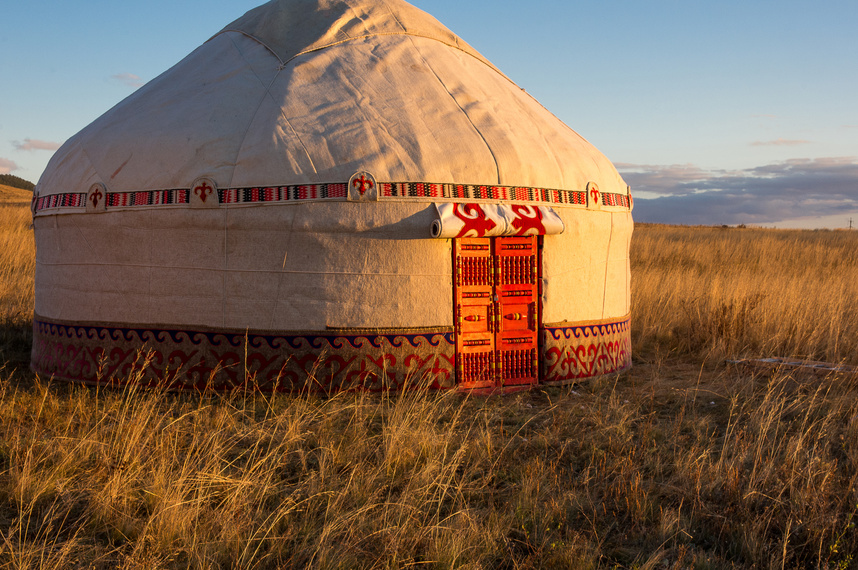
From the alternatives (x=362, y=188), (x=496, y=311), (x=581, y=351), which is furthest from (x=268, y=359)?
(x=581, y=351)

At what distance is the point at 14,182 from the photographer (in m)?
33.8

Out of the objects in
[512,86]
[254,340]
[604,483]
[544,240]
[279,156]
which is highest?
[512,86]

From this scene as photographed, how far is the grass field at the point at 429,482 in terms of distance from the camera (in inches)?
104

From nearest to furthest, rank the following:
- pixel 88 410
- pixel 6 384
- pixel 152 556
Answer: pixel 152 556 < pixel 88 410 < pixel 6 384

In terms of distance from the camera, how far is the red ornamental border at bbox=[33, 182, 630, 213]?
4.52 meters

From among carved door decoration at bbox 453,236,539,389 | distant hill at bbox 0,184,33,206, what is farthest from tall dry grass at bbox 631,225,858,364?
distant hill at bbox 0,184,33,206

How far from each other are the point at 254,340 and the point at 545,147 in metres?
2.65

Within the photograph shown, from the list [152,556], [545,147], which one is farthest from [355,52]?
[152,556]

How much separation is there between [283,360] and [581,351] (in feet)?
7.82

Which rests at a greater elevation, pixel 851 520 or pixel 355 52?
pixel 355 52

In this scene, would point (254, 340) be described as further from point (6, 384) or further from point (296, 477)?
point (6, 384)

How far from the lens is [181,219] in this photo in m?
4.64

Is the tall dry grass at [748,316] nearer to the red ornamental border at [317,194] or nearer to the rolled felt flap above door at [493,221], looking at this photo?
the rolled felt flap above door at [493,221]

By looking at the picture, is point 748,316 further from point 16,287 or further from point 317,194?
point 16,287
